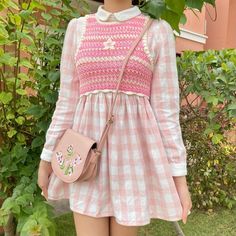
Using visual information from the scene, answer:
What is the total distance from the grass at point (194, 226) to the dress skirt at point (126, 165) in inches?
77.7

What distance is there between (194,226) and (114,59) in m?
2.68

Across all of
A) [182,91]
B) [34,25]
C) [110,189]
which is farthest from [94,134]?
[182,91]

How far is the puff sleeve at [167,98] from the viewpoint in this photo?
4.39ft

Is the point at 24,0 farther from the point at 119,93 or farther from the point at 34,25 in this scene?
the point at 119,93

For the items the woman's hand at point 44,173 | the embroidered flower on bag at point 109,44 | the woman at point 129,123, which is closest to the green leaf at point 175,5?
the woman at point 129,123

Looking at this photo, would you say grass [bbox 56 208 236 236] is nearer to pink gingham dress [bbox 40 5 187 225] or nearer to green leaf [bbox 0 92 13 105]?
green leaf [bbox 0 92 13 105]

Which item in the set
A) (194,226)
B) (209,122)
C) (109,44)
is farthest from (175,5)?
(194,226)

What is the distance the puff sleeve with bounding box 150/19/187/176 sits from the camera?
134 centimetres

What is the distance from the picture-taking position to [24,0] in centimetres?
218

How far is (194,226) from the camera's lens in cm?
356

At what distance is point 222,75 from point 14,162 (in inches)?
55.9

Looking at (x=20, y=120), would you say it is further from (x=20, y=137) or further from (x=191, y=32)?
(x=191, y=32)

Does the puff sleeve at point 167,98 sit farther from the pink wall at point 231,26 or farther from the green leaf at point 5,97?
the pink wall at point 231,26

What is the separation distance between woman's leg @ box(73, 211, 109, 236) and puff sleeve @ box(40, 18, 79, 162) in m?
0.26
